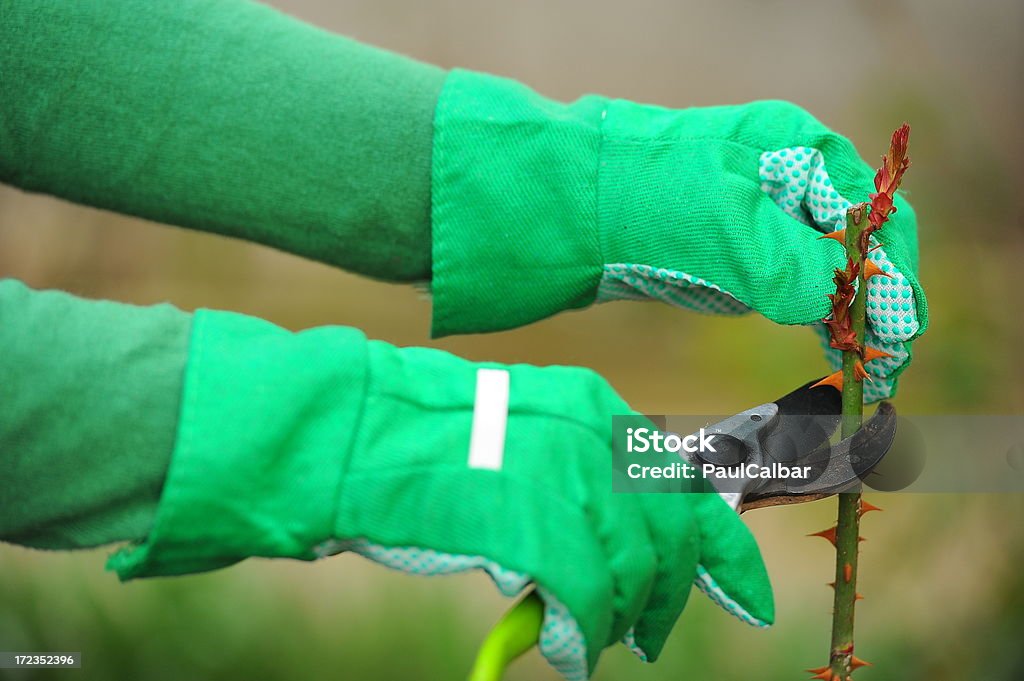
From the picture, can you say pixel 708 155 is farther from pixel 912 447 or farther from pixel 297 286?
pixel 297 286

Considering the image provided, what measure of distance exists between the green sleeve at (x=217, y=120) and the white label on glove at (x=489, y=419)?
0.13 m

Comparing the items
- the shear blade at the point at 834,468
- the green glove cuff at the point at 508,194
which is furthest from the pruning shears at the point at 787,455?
the green glove cuff at the point at 508,194

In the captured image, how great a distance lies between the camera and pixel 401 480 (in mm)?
321

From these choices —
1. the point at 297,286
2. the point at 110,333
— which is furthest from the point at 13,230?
the point at 110,333

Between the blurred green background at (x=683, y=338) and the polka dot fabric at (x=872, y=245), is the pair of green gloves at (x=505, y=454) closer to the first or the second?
the polka dot fabric at (x=872, y=245)

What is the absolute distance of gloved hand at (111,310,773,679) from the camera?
0.32 meters

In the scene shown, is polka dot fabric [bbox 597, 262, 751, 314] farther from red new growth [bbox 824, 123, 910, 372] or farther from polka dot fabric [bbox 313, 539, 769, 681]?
polka dot fabric [bbox 313, 539, 769, 681]

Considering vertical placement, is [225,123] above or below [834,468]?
above

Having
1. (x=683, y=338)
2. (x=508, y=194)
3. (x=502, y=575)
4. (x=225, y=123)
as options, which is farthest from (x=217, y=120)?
(x=683, y=338)

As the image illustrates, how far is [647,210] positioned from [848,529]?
16 cm

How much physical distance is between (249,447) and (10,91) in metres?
0.21

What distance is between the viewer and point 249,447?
318 millimetres

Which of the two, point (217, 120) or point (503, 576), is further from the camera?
point (217, 120)

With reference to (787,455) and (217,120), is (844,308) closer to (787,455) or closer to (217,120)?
(787,455)
